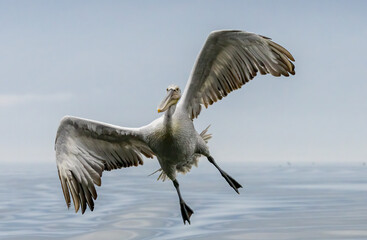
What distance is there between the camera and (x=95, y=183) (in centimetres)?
907

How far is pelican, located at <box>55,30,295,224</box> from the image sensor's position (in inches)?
316

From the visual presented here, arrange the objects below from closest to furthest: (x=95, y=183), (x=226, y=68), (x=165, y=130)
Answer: (x=165, y=130) → (x=226, y=68) → (x=95, y=183)

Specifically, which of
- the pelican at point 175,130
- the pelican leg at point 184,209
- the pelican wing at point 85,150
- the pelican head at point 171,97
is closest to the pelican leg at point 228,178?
the pelican at point 175,130

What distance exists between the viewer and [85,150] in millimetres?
9125

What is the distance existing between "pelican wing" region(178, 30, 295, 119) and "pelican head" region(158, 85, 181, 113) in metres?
0.42

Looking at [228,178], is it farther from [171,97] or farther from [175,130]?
[171,97]

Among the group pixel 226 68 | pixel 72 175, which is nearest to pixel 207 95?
pixel 226 68

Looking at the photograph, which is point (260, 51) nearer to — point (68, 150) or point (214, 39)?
point (214, 39)

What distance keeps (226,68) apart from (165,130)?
4.35 ft

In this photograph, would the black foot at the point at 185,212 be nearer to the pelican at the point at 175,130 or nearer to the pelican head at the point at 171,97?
the pelican at the point at 175,130

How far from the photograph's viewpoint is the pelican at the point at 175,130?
26.3 ft

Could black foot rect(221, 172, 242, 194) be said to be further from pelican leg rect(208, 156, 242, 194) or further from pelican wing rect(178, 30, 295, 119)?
pelican wing rect(178, 30, 295, 119)

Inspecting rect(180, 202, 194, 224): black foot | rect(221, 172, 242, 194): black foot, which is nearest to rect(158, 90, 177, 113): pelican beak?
rect(221, 172, 242, 194): black foot

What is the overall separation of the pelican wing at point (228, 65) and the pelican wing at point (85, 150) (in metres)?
1.10
